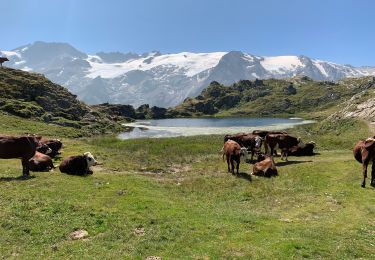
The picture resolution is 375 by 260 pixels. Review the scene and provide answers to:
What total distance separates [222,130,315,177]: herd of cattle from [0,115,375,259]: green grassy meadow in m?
1.66

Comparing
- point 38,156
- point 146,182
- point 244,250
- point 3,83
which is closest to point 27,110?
point 3,83

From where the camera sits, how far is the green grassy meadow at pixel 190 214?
54.2 ft

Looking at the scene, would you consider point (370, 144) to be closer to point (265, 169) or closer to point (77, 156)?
point (265, 169)

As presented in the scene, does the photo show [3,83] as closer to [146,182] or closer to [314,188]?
[146,182]

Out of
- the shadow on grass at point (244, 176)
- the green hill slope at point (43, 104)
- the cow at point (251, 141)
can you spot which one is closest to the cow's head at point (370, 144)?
the shadow on grass at point (244, 176)

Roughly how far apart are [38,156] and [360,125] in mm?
54855

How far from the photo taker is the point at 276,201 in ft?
84.9

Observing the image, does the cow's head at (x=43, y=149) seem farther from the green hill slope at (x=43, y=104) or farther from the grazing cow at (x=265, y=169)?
the green hill slope at (x=43, y=104)

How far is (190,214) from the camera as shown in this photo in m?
21.4

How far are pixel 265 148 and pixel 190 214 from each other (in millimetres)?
24141

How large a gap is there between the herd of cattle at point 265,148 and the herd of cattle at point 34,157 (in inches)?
505

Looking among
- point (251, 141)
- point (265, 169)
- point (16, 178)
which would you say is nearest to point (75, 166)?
point (16, 178)

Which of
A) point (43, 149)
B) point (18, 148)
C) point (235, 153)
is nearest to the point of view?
point (18, 148)

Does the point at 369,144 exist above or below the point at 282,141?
above
